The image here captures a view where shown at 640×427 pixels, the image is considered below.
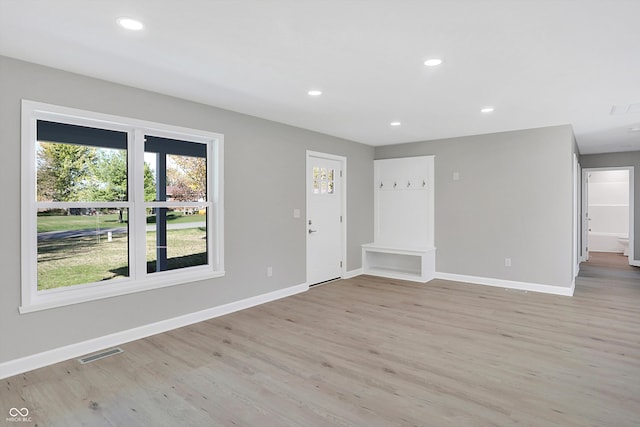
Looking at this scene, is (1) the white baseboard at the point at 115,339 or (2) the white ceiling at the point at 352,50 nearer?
(2) the white ceiling at the point at 352,50

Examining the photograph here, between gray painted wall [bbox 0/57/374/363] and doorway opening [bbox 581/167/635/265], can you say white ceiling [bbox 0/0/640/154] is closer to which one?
gray painted wall [bbox 0/57/374/363]

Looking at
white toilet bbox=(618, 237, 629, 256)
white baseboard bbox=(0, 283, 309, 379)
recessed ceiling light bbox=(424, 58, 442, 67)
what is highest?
recessed ceiling light bbox=(424, 58, 442, 67)

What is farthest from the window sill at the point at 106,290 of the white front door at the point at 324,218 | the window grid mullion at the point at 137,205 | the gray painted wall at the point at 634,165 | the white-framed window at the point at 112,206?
the gray painted wall at the point at 634,165

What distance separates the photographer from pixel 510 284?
217 inches

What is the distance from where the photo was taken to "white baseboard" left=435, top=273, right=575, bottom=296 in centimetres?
510

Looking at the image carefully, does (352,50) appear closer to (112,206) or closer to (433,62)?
(433,62)

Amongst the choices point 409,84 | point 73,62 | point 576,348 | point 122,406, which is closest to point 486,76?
point 409,84

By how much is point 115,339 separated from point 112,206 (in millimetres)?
1221

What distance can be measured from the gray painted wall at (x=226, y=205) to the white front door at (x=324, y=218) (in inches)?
7.3

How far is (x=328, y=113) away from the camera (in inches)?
176

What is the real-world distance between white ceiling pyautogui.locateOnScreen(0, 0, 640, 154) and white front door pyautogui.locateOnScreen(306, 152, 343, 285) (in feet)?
5.14

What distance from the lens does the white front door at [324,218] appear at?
553 cm

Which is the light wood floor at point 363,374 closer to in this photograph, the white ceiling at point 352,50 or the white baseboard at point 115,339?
the white baseboard at point 115,339

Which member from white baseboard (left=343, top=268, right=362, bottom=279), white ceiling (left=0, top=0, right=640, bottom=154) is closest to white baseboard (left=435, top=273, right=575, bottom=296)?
white baseboard (left=343, top=268, right=362, bottom=279)
